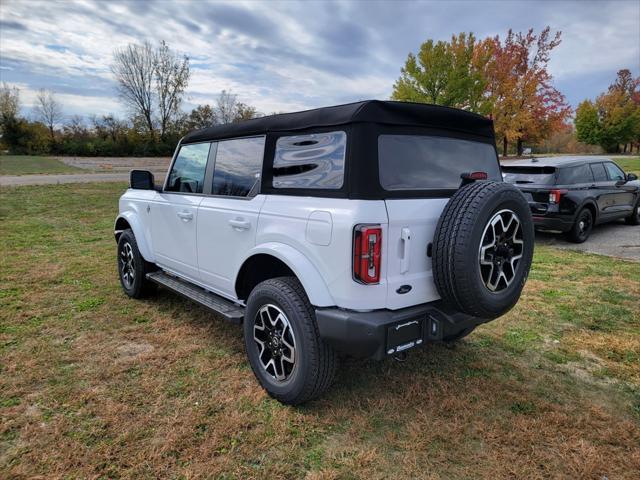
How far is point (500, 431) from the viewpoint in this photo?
2.52m

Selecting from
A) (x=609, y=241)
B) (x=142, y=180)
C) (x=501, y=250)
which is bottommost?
(x=609, y=241)

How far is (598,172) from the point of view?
8.34 meters

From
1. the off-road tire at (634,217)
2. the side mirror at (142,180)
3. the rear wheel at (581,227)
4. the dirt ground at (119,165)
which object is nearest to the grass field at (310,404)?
the side mirror at (142,180)

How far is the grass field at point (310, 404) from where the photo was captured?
7.45 ft

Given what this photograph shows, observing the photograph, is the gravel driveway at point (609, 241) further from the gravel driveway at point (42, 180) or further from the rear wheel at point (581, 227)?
the gravel driveway at point (42, 180)

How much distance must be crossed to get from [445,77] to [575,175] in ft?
63.3

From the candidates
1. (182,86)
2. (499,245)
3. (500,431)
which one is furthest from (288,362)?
(182,86)

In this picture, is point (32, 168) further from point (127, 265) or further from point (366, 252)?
point (366, 252)

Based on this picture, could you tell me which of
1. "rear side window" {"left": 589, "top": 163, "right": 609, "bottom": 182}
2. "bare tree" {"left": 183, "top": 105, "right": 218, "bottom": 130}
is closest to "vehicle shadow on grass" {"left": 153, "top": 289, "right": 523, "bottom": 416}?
"rear side window" {"left": 589, "top": 163, "right": 609, "bottom": 182}

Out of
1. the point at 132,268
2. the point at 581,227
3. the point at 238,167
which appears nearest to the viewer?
the point at 238,167

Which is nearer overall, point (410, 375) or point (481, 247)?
point (481, 247)

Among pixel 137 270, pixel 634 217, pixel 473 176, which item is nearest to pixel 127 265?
pixel 137 270

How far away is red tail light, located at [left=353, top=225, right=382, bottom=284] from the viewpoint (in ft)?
7.36

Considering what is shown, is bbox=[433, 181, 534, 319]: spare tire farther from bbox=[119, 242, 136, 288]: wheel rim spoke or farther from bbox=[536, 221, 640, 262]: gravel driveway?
bbox=[536, 221, 640, 262]: gravel driveway
